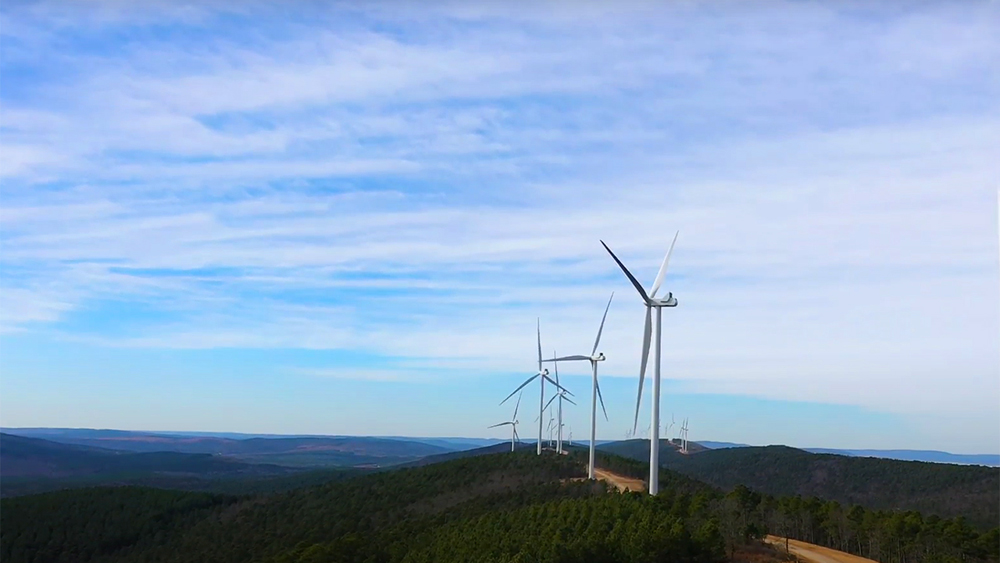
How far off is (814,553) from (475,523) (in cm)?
3355

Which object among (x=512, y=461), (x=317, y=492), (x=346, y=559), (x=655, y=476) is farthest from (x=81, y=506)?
(x=655, y=476)

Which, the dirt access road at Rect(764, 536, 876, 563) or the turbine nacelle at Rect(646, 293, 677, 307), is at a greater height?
the turbine nacelle at Rect(646, 293, 677, 307)

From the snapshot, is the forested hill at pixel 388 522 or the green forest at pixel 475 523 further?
the green forest at pixel 475 523

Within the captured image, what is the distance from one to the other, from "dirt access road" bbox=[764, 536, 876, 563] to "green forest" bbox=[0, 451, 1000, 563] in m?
1.62

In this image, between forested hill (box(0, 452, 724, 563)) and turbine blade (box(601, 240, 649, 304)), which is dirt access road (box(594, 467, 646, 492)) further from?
turbine blade (box(601, 240, 649, 304))

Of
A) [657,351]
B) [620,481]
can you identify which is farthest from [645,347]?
[620,481]

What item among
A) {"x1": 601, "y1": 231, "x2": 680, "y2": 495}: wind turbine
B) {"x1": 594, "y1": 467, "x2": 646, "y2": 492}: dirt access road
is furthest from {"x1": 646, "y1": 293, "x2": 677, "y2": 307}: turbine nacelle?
{"x1": 594, "y1": 467, "x2": 646, "y2": 492}: dirt access road

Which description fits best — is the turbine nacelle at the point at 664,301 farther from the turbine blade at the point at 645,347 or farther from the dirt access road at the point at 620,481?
the dirt access road at the point at 620,481

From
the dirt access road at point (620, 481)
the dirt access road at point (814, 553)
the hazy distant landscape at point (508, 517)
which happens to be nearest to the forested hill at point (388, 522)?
the hazy distant landscape at point (508, 517)

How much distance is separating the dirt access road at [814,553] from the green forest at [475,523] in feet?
5.31

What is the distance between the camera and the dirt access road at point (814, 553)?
55.8m

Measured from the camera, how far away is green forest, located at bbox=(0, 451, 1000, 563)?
57094 millimetres

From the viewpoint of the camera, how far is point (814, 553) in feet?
193

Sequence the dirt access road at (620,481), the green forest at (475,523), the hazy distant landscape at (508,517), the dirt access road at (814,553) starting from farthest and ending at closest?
1. the dirt access road at (620,481)
2. the hazy distant landscape at (508,517)
3. the green forest at (475,523)
4. the dirt access road at (814,553)
